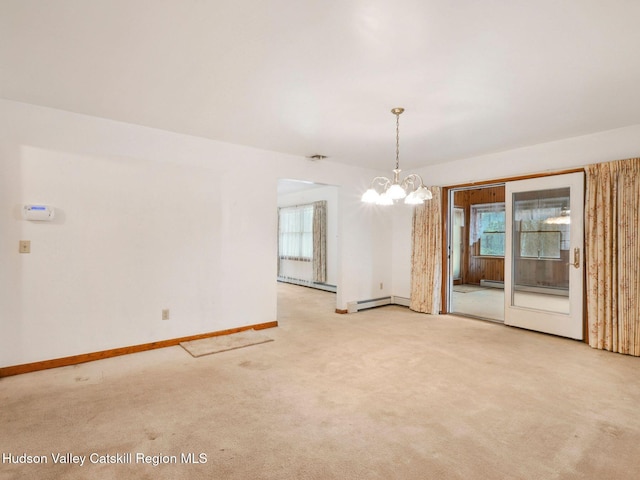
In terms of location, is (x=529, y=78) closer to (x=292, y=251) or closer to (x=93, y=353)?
(x=93, y=353)

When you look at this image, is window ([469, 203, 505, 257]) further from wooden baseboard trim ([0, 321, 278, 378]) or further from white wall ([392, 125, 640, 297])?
wooden baseboard trim ([0, 321, 278, 378])

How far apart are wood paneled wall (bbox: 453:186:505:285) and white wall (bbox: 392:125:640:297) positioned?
3686 mm

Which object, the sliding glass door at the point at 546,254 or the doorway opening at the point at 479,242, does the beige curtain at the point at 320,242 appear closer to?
the doorway opening at the point at 479,242

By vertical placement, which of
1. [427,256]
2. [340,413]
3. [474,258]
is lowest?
[340,413]

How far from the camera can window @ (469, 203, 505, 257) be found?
8.95m

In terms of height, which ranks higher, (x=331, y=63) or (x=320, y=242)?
(x=331, y=63)

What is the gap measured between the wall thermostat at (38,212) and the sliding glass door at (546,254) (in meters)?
5.65

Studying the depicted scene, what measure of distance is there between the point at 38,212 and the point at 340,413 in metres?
3.33

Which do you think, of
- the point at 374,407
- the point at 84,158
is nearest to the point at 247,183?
the point at 84,158

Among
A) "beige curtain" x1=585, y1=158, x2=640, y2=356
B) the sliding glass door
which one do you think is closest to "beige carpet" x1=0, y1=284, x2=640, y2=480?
"beige curtain" x1=585, y1=158, x2=640, y2=356

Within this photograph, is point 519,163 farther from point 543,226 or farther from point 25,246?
point 25,246

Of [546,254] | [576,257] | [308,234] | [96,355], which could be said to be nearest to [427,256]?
[546,254]

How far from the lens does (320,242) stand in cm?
835

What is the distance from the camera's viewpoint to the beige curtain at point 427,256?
226 inches
